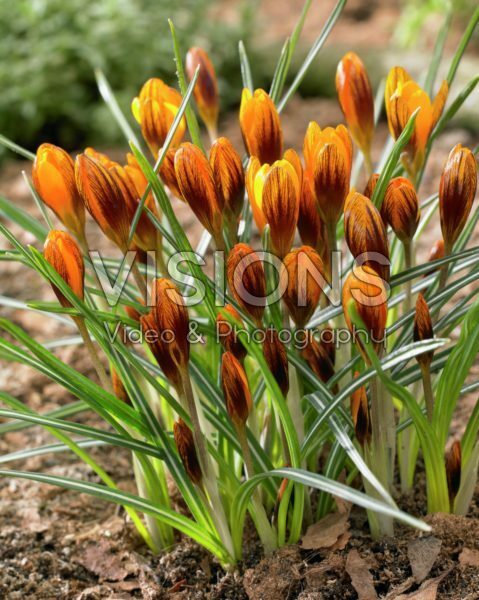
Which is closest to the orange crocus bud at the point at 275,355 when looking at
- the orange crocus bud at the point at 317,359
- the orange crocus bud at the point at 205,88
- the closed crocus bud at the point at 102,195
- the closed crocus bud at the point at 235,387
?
the closed crocus bud at the point at 235,387

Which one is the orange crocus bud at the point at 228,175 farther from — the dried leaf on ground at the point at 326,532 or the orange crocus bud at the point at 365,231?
the dried leaf on ground at the point at 326,532

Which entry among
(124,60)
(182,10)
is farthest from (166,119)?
(182,10)

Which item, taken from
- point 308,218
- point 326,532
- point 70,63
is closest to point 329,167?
point 308,218

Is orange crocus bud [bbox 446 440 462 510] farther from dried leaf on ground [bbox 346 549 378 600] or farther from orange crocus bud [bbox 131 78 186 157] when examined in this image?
orange crocus bud [bbox 131 78 186 157]

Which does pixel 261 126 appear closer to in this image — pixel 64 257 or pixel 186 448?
pixel 64 257

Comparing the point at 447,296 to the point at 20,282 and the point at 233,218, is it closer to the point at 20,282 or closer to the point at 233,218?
the point at 233,218
